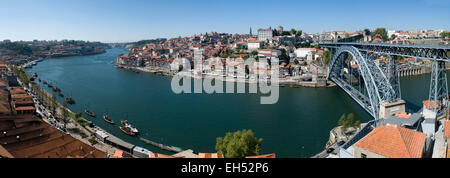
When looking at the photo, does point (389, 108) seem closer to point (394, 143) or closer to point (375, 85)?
point (375, 85)

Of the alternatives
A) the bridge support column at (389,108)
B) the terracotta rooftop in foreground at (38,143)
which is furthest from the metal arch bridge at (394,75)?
the terracotta rooftop in foreground at (38,143)

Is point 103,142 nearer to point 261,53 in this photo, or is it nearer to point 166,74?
point 166,74

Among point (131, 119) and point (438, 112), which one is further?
point (131, 119)

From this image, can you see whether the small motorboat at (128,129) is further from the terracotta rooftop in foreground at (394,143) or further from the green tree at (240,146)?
the terracotta rooftop in foreground at (394,143)

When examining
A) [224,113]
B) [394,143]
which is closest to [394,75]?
[224,113]
